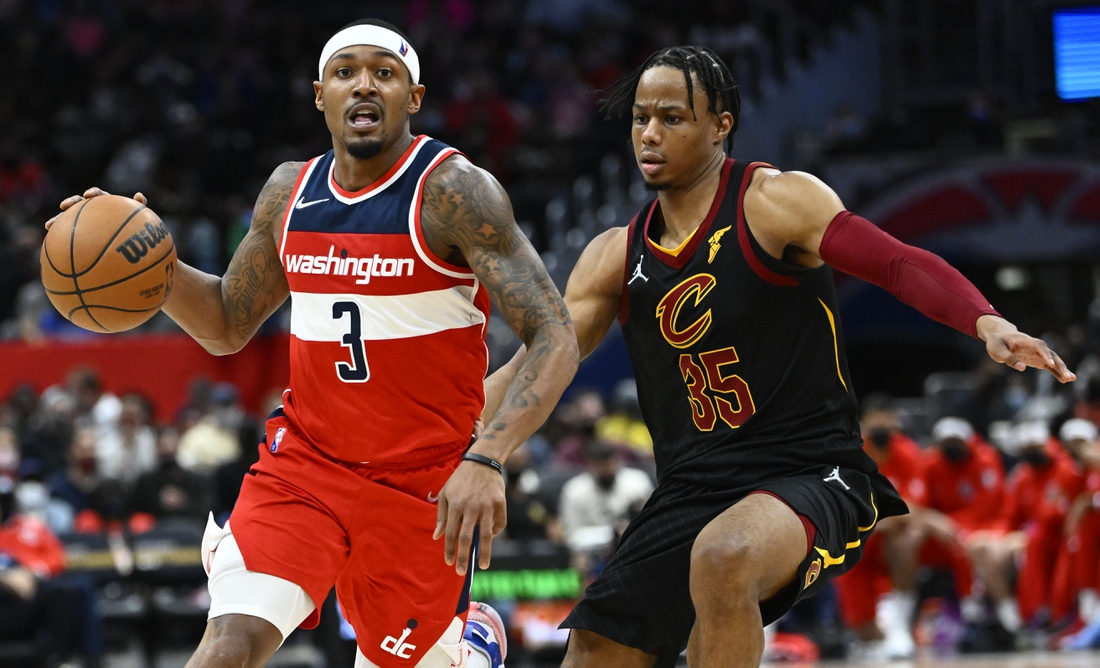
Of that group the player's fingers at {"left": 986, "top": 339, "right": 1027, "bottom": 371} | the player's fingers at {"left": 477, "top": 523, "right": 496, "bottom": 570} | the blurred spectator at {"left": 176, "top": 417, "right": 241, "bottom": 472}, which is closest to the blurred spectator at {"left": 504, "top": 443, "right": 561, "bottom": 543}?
the blurred spectator at {"left": 176, "top": 417, "right": 241, "bottom": 472}

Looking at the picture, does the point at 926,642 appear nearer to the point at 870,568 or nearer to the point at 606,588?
the point at 870,568

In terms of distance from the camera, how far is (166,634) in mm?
11211

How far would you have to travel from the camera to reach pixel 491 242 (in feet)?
14.7

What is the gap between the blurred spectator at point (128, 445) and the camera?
1330 cm

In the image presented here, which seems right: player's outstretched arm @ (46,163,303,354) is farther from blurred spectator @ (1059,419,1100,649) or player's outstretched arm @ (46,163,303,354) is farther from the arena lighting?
the arena lighting

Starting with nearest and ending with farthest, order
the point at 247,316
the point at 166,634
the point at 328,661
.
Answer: the point at 247,316 → the point at 328,661 → the point at 166,634

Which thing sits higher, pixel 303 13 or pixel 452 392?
pixel 303 13

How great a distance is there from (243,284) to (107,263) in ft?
1.70

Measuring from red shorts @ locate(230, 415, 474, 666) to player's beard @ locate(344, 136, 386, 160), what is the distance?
944mm

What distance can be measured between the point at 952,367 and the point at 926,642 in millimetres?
7369

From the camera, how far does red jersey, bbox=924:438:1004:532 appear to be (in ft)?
39.7

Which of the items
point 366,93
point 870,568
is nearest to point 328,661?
point 870,568

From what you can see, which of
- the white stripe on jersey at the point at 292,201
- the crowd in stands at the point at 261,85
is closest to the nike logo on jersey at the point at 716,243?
the white stripe on jersey at the point at 292,201

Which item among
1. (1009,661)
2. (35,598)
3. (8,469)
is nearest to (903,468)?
(1009,661)
